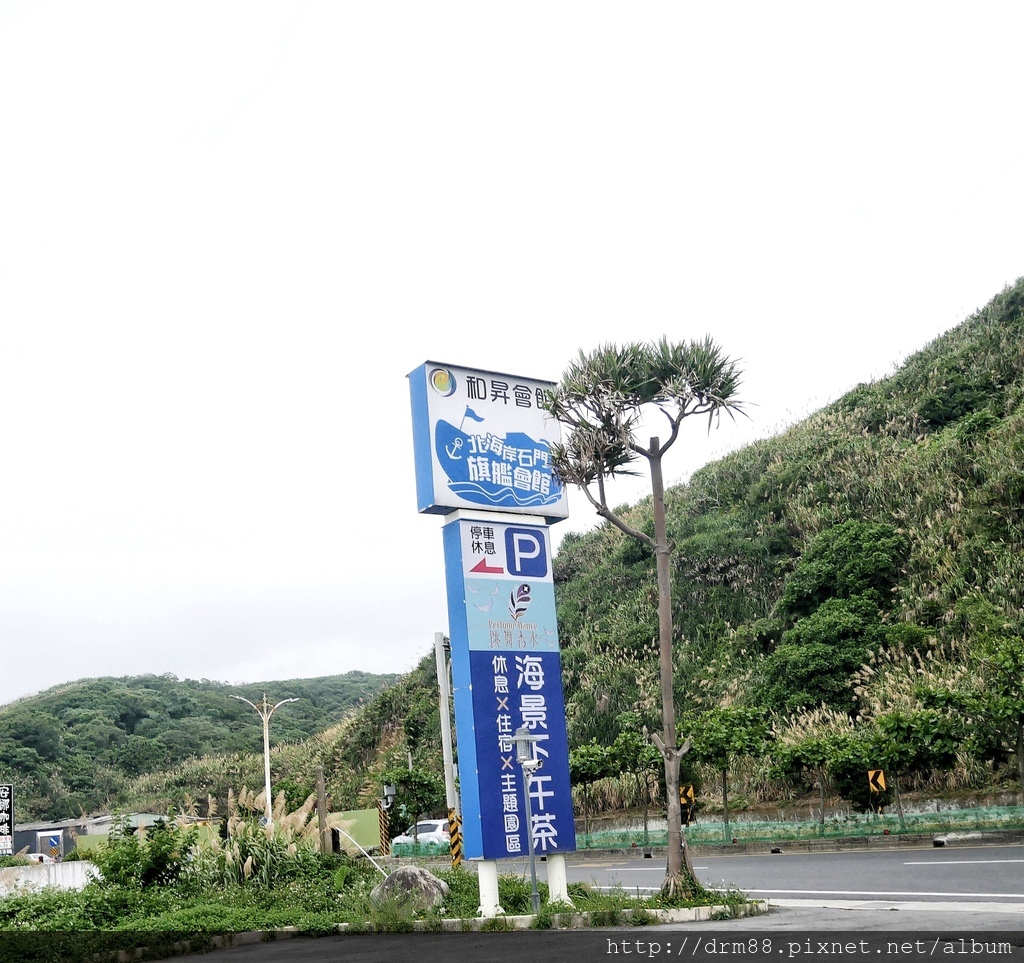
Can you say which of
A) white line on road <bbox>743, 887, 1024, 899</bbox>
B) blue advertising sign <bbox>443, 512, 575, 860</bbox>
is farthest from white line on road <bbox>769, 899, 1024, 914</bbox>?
blue advertising sign <bbox>443, 512, 575, 860</bbox>

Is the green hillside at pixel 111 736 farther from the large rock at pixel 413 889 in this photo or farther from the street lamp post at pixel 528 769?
the street lamp post at pixel 528 769

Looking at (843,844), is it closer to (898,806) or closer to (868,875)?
(898,806)

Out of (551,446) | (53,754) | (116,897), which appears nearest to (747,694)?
(551,446)

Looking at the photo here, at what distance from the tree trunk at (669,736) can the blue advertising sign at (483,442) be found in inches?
71.8

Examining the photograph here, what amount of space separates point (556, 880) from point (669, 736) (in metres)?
2.73

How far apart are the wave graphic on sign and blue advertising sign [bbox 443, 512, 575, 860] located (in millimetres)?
303

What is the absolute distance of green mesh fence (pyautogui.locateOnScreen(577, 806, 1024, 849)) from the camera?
20.2m

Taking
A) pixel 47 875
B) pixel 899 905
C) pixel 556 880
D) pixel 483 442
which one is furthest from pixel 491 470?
pixel 47 875

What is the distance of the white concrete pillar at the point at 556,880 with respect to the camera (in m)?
14.1

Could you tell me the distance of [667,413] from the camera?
47.1ft

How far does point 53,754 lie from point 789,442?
54614 mm

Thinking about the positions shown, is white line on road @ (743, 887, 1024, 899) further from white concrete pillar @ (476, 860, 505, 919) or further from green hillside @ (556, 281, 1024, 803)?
green hillside @ (556, 281, 1024, 803)

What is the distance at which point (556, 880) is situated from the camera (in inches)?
559

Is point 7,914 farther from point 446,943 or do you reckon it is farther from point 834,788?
point 834,788
